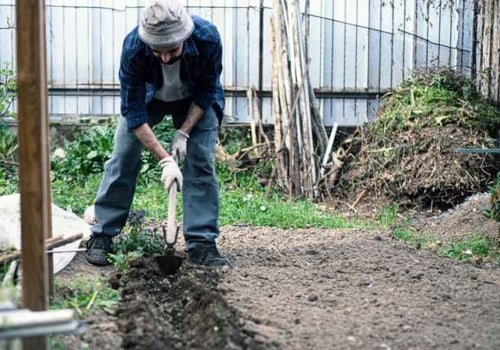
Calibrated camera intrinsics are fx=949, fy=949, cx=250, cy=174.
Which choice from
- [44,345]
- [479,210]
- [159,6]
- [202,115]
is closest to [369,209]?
[479,210]

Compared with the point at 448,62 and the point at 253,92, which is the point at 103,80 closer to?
the point at 253,92

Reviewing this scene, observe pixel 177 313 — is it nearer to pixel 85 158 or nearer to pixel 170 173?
pixel 170 173

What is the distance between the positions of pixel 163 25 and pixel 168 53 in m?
0.22

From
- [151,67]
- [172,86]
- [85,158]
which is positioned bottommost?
[85,158]

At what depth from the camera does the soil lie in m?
4.23

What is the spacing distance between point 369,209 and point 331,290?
349cm

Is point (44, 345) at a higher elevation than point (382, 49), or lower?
lower

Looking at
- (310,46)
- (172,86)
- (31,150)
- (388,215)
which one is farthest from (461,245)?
(31,150)

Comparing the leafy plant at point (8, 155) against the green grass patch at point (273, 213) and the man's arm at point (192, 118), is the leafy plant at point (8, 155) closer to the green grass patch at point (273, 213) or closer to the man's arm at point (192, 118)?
the green grass patch at point (273, 213)

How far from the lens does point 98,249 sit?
599 centimetres

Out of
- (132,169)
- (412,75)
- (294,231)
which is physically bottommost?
(294,231)

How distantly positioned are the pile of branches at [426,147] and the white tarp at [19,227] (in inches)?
137

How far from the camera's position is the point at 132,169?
6.10 meters

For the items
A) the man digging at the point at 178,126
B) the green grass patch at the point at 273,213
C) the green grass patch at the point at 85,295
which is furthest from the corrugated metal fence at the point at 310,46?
the green grass patch at the point at 85,295
